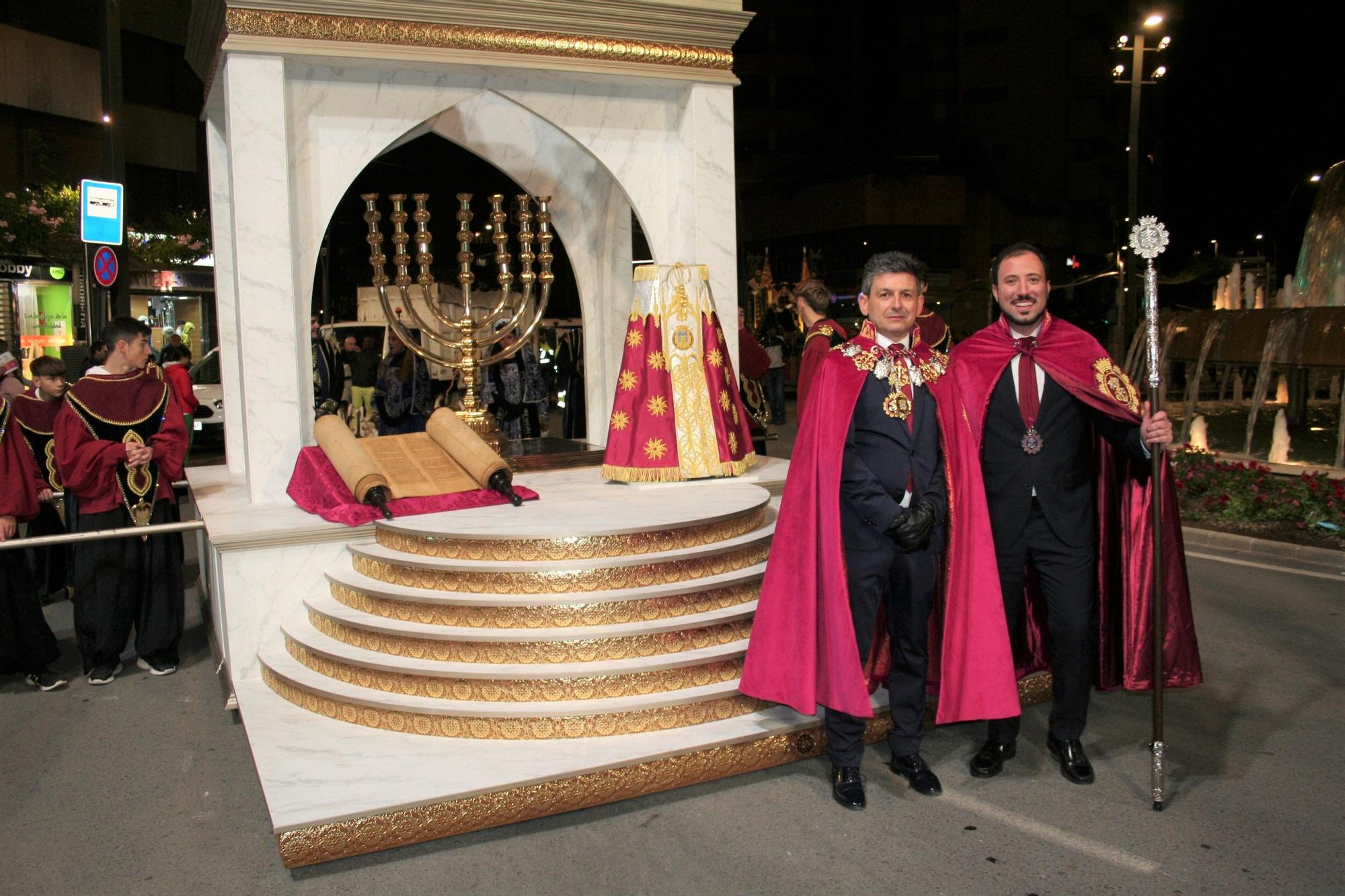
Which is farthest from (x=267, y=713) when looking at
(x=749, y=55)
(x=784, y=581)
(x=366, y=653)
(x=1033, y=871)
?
(x=749, y=55)

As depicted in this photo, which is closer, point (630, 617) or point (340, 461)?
point (630, 617)

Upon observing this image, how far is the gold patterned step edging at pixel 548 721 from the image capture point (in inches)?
185

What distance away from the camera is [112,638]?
6.32 metres

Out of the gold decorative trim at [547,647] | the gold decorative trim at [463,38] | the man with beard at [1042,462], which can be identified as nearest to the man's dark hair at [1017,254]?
the man with beard at [1042,462]

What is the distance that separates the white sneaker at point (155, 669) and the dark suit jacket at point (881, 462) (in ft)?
14.1

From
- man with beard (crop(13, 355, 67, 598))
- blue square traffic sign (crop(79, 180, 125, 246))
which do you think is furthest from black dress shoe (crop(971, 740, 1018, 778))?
blue square traffic sign (crop(79, 180, 125, 246))

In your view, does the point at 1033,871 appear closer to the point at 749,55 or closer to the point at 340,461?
the point at 340,461

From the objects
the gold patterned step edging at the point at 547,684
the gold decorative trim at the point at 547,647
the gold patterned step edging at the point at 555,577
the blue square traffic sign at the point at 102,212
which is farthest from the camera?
the blue square traffic sign at the point at 102,212

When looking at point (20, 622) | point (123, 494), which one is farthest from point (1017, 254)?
point (20, 622)

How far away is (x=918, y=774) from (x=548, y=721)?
1517 millimetres

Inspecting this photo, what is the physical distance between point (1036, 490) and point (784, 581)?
1.05m

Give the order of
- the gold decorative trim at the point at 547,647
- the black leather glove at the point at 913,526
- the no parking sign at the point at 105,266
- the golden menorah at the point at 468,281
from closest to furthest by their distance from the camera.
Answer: the black leather glove at the point at 913,526 < the gold decorative trim at the point at 547,647 < the golden menorah at the point at 468,281 < the no parking sign at the point at 105,266

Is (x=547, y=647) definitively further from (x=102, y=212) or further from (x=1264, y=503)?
(x=102, y=212)

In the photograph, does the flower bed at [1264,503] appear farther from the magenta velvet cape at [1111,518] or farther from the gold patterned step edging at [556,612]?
the gold patterned step edging at [556,612]
